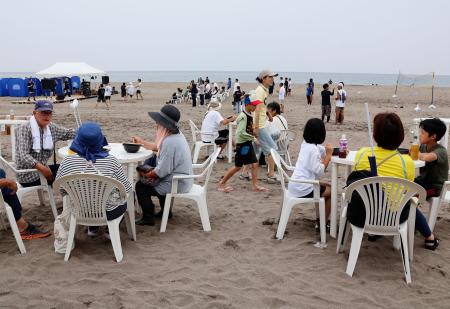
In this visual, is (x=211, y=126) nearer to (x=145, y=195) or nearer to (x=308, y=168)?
(x=145, y=195)

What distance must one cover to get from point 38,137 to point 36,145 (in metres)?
0.08

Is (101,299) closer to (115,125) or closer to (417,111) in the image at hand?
(115,125)

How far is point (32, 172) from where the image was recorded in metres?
4.50

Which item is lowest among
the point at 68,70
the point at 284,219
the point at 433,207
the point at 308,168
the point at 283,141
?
the point at 284,219

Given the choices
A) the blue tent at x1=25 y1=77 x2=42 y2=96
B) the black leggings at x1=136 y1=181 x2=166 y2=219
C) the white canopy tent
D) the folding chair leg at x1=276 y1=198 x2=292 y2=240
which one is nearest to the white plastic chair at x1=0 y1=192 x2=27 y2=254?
the black leggings at x1=136 y1=181 x2=166 y2=219

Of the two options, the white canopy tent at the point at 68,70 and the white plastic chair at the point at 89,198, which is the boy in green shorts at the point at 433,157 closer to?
the white plastic chair at the point at 89,198

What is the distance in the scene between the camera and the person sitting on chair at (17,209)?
12.7 ft

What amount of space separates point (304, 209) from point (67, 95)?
2490cm

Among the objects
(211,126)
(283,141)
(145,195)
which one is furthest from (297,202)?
(211,126)

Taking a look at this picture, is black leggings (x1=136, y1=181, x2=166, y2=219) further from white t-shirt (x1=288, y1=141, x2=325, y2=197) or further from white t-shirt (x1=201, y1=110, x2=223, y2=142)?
white t-shirt (x1=201, y1=110, x2=223, y2=142)

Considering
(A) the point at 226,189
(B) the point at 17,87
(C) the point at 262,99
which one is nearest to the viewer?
(A) the point at 226,189

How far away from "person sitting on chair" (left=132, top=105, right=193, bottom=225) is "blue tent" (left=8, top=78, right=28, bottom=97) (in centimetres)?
2530

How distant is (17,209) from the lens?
13.6 feet

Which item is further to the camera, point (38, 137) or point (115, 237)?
point (38, 137)
